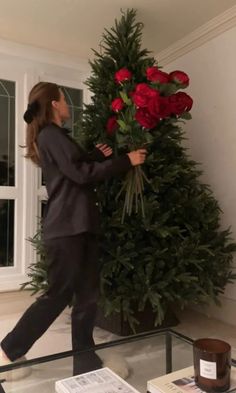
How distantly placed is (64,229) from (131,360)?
20.7 inches

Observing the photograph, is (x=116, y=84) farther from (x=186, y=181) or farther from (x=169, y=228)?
(x=169, y=228)

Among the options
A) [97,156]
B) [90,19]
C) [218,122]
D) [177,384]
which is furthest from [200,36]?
[177,384]

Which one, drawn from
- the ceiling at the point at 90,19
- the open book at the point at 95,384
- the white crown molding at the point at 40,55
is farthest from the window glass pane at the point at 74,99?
the open book at the point at 95,384

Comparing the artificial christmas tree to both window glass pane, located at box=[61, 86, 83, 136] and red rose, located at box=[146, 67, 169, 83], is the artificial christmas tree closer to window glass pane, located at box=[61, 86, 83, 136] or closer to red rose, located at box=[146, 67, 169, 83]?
red rose, located at box=[146, 67, 169, 83]

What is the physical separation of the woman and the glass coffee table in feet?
1.07

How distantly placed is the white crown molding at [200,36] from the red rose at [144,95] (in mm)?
1038

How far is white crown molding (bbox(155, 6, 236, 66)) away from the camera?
2.19 m

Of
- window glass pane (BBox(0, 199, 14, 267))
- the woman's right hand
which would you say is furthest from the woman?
window glass pane (BBox(0, 199, 14, 267))

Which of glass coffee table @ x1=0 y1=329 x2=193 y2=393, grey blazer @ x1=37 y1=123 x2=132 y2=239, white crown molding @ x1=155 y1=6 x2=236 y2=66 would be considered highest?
white crown molding @ x1=155 y1=6 x2=236 y2=66

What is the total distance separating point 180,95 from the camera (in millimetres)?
1615

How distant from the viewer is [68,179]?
1438mm

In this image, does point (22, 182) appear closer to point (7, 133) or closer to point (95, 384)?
point (7, 133)

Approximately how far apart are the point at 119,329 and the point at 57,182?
91cm

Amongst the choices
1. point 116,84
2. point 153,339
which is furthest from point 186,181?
point 153,339
